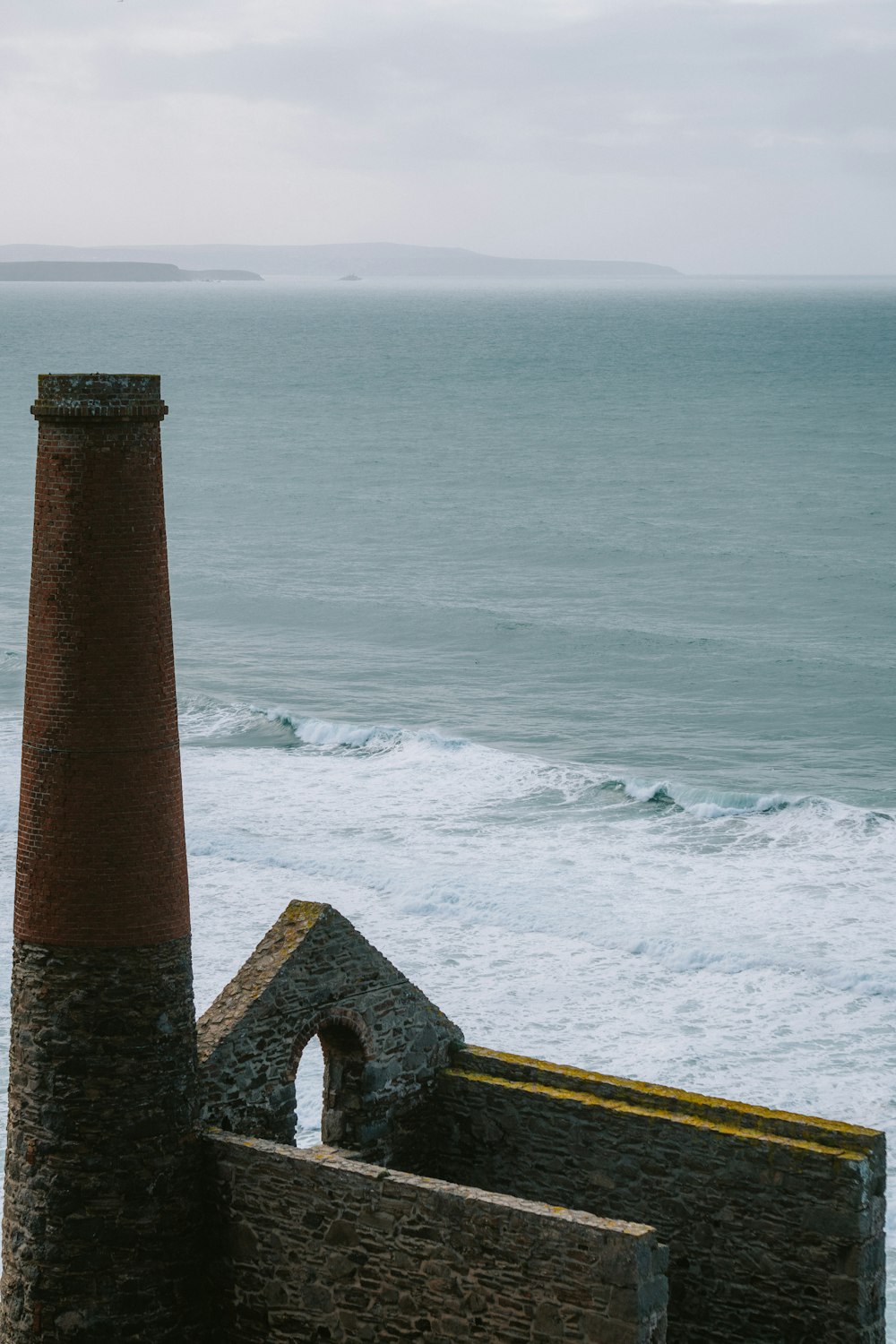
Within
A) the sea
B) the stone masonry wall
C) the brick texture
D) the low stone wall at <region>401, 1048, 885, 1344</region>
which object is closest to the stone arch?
the low stone wall at <region>401, 1048, 885, 1344</region>

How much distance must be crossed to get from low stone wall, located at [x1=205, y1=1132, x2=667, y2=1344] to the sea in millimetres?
7565

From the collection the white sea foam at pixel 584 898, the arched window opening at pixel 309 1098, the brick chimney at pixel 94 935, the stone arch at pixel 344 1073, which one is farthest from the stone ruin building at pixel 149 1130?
the white sea foam at pixel 584 898

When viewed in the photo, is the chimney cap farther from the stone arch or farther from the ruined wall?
the stone arch

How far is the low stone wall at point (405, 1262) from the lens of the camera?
40.0 feet

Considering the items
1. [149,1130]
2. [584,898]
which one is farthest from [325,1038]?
[584,898]

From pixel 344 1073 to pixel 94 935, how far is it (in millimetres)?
2811

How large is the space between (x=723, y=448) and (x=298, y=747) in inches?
2726

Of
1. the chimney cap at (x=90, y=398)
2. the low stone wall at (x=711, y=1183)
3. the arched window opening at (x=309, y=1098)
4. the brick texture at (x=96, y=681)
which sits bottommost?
the arched window opening at (x=309, y=1098)

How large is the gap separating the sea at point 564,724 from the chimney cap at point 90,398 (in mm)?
11687

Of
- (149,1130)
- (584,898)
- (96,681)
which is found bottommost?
(584,898)

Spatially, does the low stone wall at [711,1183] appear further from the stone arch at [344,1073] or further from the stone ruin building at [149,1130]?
the stone arch at [344,1073]

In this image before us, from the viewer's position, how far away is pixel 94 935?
13.7m

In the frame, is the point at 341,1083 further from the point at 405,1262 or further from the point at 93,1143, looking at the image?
A: the point at 405,1262

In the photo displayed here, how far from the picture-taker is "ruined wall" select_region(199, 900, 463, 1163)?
1438 centimetres
